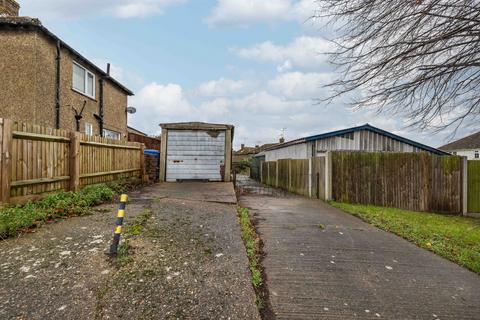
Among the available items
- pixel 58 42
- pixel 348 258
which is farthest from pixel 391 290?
pixel 58 42

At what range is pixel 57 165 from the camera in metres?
6.98

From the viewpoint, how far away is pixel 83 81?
13883 mm

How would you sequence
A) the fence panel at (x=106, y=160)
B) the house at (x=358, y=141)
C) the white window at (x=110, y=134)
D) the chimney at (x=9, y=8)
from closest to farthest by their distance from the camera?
the fence panel at (x=106, y=160), the chimney at (x=9, y=8), the house at (x=358, y=141), the white window at (x=110, y=134)

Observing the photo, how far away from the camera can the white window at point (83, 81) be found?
1313 centimetres

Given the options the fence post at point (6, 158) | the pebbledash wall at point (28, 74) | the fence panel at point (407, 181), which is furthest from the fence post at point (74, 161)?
the fence panel at point (407, 181)

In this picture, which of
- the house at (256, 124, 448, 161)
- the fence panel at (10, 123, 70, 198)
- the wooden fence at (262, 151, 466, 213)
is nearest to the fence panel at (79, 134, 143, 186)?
the fence panel at (10, 123, 70, 198)

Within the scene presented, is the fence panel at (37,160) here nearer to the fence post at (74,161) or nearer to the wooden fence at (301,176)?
the fence post at (74,161)

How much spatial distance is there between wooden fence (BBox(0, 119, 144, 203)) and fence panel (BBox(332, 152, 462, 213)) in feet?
27.3

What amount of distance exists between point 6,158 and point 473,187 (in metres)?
13.5

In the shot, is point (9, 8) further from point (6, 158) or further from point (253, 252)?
point (253, 252)

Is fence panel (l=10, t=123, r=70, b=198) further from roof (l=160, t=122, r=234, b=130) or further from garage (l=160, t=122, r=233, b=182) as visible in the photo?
roof (l=160, t=122, r=234, b=130)

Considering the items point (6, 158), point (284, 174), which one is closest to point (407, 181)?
point (284, 174)

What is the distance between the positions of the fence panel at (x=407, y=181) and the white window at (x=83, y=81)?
11.8 metres

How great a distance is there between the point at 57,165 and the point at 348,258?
6535 mm
